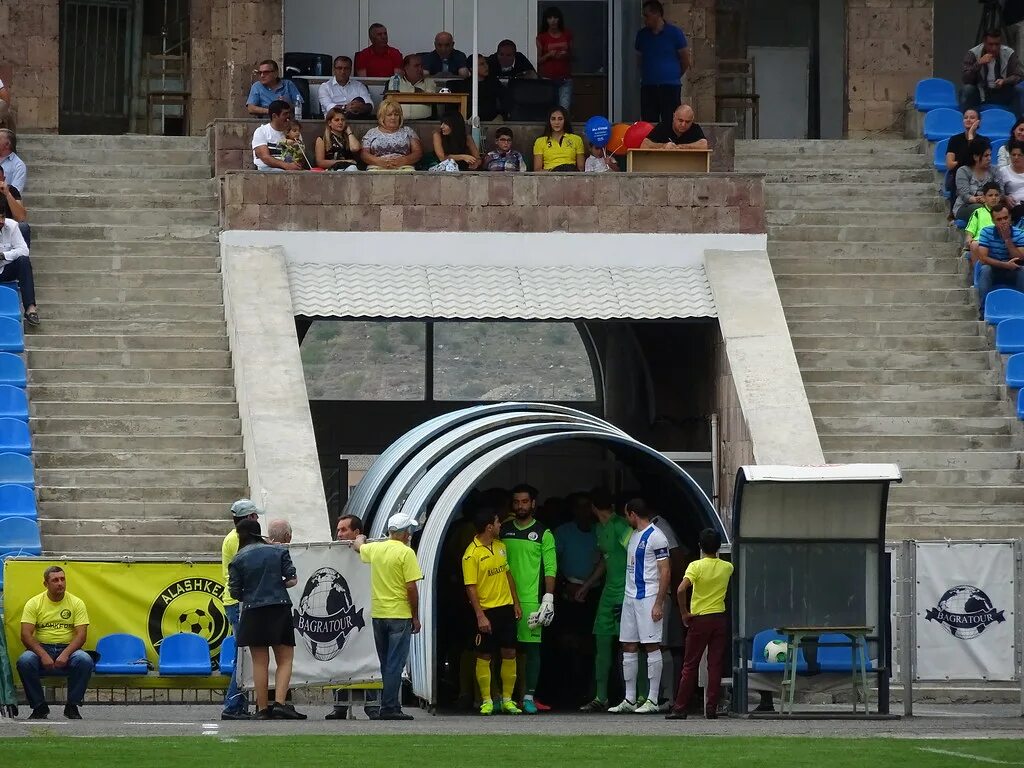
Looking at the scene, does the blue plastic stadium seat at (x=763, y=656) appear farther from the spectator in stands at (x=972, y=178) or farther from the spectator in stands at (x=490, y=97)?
the spectator in stands at (x=490, y=97)

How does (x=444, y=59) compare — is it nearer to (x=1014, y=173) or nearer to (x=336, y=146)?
(x=336, y=146)

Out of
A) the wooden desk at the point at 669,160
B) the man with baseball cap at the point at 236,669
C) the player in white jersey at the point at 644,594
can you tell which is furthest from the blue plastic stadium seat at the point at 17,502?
the wooden desk at the point at 669,160

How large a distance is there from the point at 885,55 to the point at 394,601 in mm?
14772

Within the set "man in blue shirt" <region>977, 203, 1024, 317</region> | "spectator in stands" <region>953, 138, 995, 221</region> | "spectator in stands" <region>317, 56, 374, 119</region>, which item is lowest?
"man in blue shirt" <region>977, 203, 1024, 317</region>

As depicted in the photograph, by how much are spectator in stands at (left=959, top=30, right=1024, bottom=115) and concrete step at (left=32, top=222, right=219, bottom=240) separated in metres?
9.74

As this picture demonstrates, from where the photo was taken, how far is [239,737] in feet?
46.9

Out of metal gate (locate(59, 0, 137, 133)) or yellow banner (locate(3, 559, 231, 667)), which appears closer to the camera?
yellow banner (locate(3, 559, 231, 667))

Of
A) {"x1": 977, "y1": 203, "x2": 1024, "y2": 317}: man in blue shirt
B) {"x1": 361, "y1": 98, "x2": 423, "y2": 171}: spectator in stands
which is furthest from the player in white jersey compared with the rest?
Answer: {"x1": 361, "y1": 98, "x2": 423, "y2": 171}: spectator in stands

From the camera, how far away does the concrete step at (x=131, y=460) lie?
2075 centimetres

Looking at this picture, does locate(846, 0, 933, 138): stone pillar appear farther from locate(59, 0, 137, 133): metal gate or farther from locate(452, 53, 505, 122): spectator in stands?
locate(59, 0, 137, 133): metal gate

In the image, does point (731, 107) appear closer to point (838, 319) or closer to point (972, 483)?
point (838, 319)

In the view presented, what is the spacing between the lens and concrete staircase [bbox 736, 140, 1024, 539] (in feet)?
70.0

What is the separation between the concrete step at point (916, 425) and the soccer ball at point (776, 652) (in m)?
5.25

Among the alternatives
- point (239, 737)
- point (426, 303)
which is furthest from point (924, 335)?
point (239, 737)
